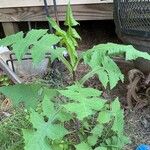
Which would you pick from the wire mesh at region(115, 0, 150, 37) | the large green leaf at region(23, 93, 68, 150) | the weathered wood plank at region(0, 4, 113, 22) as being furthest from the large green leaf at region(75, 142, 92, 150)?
the weathered wood plank at region(0, 4, 113, 22)

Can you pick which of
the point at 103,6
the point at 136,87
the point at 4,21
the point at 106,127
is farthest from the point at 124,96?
the point at 4,21

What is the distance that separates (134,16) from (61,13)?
102cm

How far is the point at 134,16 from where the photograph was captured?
8.44 feet

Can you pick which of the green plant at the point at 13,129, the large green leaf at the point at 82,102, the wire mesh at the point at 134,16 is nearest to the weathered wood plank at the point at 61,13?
the wire mesh at the point at 134,16

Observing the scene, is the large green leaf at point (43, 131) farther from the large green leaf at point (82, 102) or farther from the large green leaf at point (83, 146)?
the large green leaf at point (83, 146)

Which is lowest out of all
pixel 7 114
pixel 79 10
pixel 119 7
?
pixel 7 114

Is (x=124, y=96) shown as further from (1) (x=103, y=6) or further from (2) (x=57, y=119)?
(2) (x=57, y=119)

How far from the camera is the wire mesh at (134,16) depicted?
2510 millimetres

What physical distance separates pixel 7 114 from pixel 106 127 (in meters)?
0.81

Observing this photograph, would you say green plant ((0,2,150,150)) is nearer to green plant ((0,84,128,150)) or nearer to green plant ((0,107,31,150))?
green plant ((0,84,128,150))

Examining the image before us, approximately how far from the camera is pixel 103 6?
3273mm

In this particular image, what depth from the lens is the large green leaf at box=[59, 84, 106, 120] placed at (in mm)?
1605

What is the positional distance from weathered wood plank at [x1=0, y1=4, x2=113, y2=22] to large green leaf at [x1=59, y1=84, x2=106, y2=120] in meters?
1.59

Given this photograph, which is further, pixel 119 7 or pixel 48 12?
pixel 48 12
